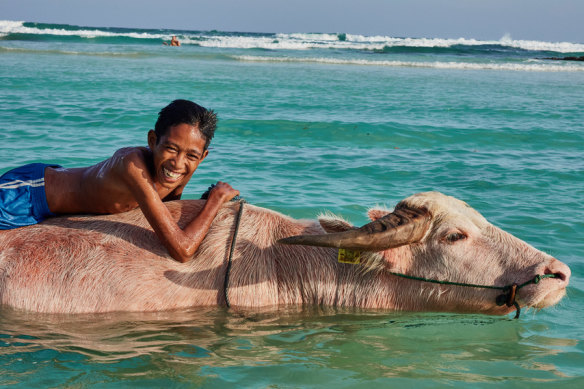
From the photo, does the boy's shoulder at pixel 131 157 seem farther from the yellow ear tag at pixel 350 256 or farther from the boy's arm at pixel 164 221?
the yellow ear tag at pixel 350 256

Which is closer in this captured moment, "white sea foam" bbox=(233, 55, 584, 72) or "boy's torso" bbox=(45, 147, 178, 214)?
"boy's torso" bbox=(45, 147, 178, 214)

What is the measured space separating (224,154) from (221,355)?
23.0 feet

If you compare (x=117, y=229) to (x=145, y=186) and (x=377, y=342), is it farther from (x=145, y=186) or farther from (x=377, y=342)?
(x=377, y=342)

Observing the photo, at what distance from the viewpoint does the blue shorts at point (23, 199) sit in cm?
472

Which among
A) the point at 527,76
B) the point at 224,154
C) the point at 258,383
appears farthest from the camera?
the point at 527,76

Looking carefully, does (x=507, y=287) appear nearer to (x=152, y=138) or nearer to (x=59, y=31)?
(x=152, y=138)

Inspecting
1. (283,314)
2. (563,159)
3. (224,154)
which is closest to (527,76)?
(563,159)

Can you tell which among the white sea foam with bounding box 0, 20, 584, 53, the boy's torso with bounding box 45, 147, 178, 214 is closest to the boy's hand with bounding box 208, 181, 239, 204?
the boy's torso with bounding box 45, 147, 178, 214

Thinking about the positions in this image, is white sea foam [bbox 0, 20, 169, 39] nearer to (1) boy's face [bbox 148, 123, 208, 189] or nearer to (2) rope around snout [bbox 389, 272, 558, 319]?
(1) boy's face [bbox 148, 123, 208, 189]

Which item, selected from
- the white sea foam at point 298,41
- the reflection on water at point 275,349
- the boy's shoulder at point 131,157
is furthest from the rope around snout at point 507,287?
the white sea foam at point 298,41

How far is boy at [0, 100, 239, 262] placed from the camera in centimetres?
443

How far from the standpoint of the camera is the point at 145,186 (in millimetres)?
4434

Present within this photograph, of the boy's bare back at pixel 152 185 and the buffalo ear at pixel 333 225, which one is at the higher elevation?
the boy's bare back at pixel 152 185

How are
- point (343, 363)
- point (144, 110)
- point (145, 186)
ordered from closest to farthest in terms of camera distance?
point (343, 363) → point (145, 186) → point (144, 110)
